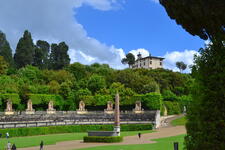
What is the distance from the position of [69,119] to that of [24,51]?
180ft

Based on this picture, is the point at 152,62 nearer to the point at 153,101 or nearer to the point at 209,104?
the point at 153,101

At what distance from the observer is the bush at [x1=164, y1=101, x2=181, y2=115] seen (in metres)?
79.8

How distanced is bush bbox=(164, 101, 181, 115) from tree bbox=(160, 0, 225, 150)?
67.4m

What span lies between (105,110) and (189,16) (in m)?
60.9

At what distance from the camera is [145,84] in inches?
3573

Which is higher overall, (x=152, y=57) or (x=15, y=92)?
(x=152, y=57)

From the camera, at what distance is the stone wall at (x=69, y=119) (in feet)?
180

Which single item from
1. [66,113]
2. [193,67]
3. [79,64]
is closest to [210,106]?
[193,67]

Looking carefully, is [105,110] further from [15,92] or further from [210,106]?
[210,106]

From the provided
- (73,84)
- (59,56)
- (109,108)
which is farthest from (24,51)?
(109,108)

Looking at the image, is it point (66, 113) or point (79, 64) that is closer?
point (66, 113)

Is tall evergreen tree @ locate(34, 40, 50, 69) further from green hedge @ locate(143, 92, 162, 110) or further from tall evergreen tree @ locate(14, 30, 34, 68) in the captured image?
green hedge @ locate(143, 92, 162, 110)

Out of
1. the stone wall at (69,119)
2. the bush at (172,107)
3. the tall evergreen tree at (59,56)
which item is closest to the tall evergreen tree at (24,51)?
the tall evergreen tree at (59,56)

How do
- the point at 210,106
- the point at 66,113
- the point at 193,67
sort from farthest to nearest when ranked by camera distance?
1. the point at 66,113
2. the point at 193,67
3. the point at 210,106
